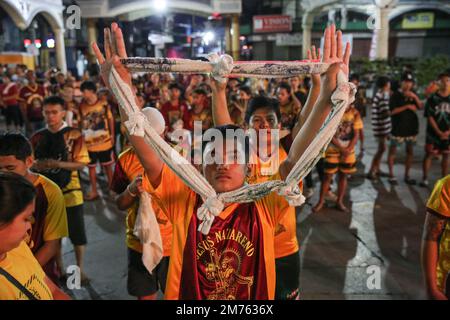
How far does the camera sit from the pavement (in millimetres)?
3898

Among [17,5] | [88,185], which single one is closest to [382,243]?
[88,185]

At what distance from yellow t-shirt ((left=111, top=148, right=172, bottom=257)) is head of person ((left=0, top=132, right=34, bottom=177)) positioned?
30.1 inches

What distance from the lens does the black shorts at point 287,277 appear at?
100 inches

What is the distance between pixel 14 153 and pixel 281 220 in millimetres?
1632

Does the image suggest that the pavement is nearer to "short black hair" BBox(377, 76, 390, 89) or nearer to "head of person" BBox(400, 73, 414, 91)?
"head of person" BBox(400, 73, 414, 91)

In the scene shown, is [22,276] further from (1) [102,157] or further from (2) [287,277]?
(1) [102,157]

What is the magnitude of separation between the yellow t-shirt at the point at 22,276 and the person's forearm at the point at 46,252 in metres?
0.73

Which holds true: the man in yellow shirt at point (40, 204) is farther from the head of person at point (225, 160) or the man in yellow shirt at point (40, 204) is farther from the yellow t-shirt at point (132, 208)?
the head of person at point (225, 160)

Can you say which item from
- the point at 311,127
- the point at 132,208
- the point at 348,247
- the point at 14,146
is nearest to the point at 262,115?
the point at 132,208

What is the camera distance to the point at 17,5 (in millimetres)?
13953

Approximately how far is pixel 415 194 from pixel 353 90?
540 centimetres

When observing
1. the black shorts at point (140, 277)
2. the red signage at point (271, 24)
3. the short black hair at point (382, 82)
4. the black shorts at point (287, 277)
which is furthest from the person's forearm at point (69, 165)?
the red signage at point (271, 24)

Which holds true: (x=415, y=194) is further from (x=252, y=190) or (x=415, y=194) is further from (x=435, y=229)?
(x=252, y=190)

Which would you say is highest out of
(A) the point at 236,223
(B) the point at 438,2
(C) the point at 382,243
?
(B) the point at 438,2
